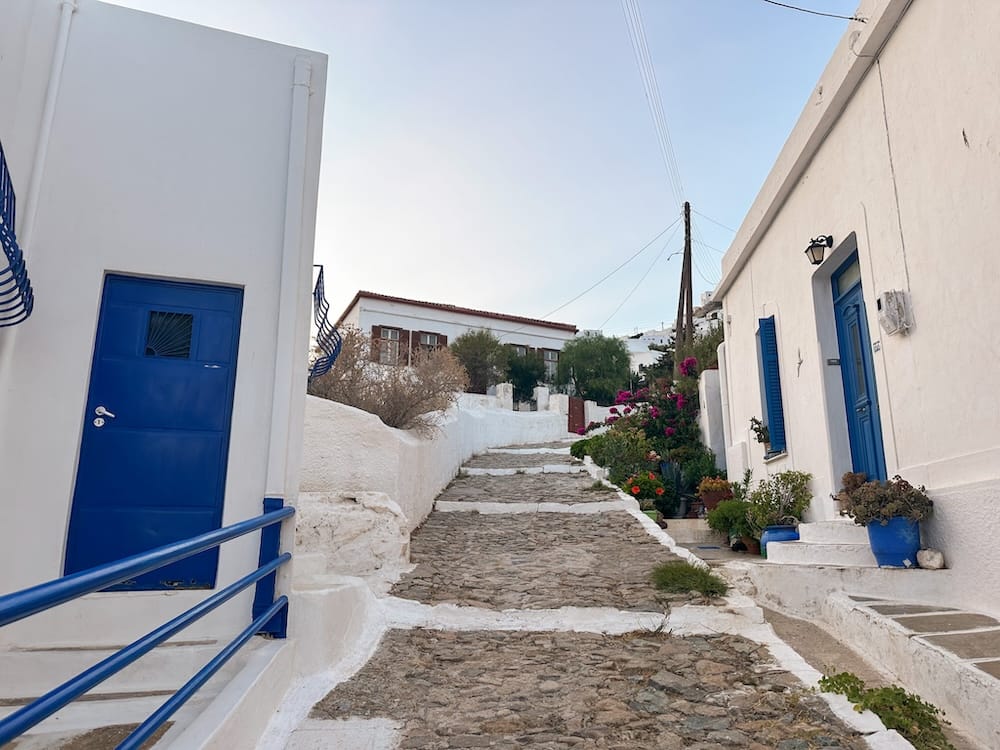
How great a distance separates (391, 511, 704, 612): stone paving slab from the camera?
17.5ft

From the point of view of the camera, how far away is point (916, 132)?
489cm

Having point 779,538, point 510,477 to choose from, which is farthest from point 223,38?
point 510,477

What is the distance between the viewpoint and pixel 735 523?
747 centimetres

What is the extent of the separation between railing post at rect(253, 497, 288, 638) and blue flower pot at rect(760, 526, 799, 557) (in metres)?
4.82

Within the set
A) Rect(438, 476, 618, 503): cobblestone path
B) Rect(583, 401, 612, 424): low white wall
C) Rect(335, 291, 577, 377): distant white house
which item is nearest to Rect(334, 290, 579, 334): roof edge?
Rect(335, 291, 577, 377): distant white house

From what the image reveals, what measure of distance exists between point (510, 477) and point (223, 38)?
30.4 feet

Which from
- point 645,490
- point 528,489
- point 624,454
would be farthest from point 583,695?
point 624,454

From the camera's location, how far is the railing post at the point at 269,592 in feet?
11.8

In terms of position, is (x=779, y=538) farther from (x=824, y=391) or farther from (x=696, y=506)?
(x=696, y=506)

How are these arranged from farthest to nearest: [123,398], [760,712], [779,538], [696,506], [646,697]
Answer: [696,506] → [779,538] → [123,398] → [646,697] → [760,712]

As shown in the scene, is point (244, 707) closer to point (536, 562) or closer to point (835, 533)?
point (536, 562)

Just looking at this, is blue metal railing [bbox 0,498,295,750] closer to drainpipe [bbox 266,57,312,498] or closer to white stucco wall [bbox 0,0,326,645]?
white stucco wall [bbox 0,0,326,645]

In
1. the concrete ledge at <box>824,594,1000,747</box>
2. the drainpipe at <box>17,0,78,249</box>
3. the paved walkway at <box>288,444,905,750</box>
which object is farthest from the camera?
the drainpipe at <box>17,0,78,249</box>

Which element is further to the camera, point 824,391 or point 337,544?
point 824,391
